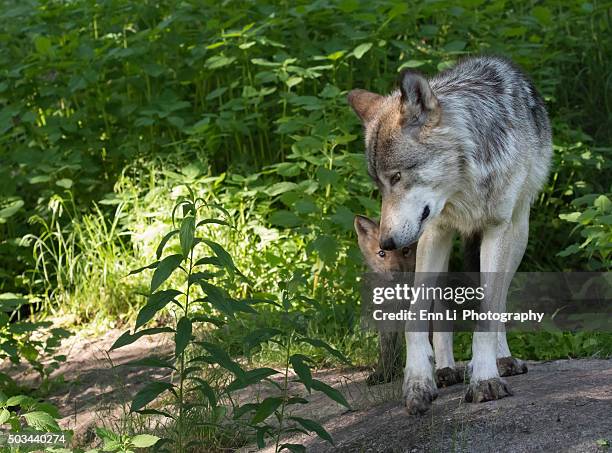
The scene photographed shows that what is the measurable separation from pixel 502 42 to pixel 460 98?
11.6 feet

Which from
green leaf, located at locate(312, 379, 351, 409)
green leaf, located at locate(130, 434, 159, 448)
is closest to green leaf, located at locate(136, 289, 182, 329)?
green leaf, located at locate(130, 434, 159, 448)

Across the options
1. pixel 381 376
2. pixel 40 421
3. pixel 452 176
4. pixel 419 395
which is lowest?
pixel 381 376

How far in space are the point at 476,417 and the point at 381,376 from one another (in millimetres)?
1196

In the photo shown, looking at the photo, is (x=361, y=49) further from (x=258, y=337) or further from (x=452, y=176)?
(x=258, y=337)

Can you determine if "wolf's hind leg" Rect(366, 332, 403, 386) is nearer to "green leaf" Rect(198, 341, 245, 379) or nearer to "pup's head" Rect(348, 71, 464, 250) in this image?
"pup's head" Rect(348, 71, 464, 250)

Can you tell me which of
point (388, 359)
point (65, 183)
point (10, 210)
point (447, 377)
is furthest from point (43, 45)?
point (447, 377)

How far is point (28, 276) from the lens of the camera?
28.2ft

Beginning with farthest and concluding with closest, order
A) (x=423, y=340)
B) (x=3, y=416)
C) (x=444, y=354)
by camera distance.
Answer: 1. (x=444, y=354)
2. (x=423, y=340)
3. (x=3, y=416)

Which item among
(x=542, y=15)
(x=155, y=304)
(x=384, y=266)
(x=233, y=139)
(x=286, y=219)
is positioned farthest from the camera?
(x=233, y=139)

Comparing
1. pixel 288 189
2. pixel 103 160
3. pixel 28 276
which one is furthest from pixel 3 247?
pixel 288 189

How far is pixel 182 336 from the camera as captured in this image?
12.7 ft

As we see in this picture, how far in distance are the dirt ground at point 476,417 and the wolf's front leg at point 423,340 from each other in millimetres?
82

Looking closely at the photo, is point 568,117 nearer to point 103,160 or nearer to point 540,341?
point 540,341

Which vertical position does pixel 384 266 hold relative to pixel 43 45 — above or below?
below
